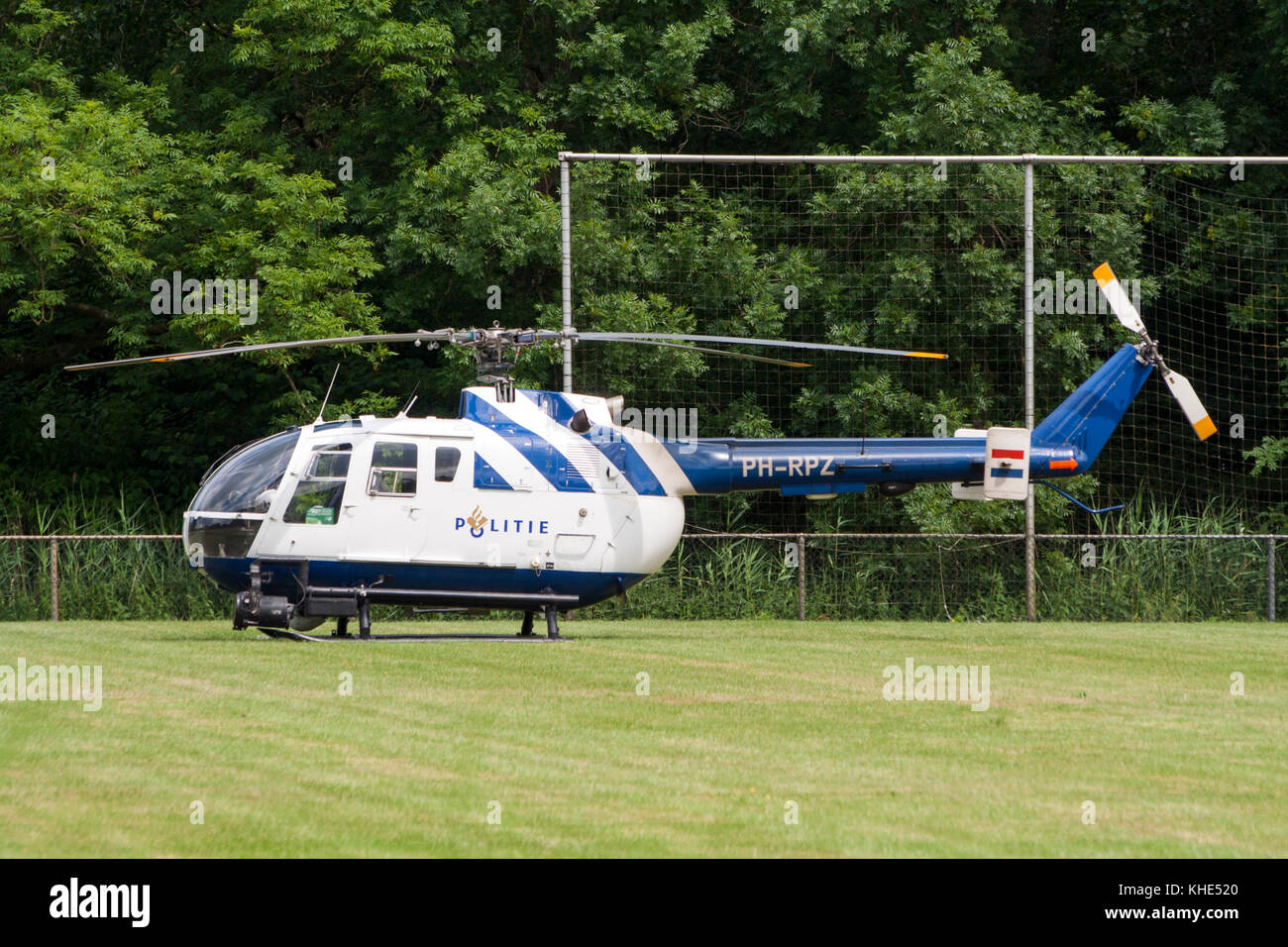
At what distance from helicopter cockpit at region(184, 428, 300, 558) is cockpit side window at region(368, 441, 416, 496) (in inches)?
34.4

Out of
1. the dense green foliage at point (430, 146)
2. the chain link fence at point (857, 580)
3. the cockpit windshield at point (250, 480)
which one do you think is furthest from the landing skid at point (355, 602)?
the dense green foliage at point (430, 146)

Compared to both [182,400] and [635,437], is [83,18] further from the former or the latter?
[635,437]

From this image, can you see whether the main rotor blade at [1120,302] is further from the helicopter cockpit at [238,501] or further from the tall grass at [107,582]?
the tall grass at [107,582]

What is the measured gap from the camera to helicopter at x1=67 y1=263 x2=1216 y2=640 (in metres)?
17.2

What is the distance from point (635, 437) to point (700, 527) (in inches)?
326

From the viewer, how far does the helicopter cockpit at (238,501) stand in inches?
675

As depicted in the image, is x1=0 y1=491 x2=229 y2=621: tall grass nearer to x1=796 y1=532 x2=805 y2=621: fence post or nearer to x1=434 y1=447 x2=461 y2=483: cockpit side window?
x1=434 y1=447 x2=461 y2=483: cockpit side window

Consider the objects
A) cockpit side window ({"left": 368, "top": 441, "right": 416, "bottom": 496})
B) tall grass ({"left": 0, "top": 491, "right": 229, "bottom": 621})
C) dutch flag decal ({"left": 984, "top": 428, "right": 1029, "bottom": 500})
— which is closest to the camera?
cockpit side window ({"left": 368, "top": 441, "right": 416, "bottom": 496})

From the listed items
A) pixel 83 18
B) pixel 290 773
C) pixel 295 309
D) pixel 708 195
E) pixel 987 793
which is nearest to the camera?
pixel 987 793

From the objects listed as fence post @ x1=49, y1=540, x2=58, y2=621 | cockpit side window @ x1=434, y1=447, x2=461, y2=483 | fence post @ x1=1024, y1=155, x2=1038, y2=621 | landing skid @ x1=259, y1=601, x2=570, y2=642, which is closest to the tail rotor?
fence post @ x1=1024, y1=155, x2=1038, y2=621

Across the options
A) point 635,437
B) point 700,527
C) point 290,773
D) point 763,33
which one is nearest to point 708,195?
point 763,33

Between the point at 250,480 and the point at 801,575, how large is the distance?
27.6 feet

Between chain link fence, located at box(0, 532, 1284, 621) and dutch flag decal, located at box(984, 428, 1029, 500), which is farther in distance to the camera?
chain link fence, located at box(0, 532, 1284, 621)

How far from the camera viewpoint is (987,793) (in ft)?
28.6
